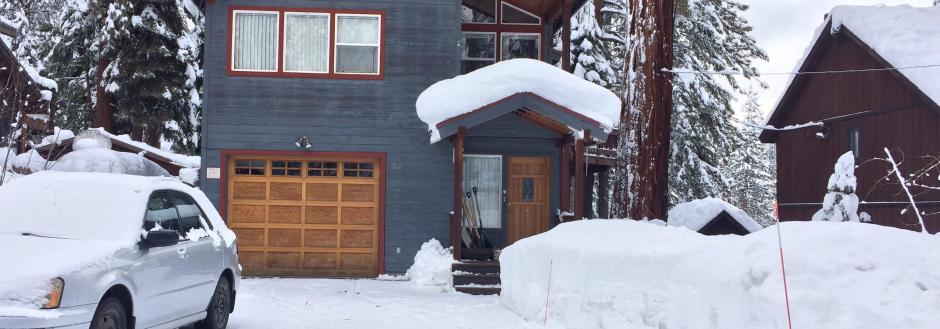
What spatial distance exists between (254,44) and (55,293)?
1198cm

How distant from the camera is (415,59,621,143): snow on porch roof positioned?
1577 cm

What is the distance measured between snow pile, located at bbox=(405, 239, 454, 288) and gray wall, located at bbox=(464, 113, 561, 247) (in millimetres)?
1271

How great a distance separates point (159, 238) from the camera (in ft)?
24.1

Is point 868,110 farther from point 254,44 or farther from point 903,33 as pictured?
point 254,44

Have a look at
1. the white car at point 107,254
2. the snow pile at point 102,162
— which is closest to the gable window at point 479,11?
the snow pile at point 102,162

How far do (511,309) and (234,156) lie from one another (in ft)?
24.4

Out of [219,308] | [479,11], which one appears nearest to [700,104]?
[479,11]

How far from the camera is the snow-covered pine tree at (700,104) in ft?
100

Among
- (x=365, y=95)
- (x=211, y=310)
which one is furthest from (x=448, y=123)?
(x=211, y=310)

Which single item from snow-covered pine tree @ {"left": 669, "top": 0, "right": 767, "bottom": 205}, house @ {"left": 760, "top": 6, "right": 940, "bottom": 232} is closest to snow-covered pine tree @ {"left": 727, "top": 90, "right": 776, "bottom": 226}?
snow-covered pine tree @ {"left": 669, "top": 0, "right": 767, "bottom": 205}

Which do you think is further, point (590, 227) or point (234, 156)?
point (234, 156)

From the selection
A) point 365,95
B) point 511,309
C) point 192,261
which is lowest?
point 511,309

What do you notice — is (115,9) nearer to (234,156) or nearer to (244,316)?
(234,156)

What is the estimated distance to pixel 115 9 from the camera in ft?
84.0
